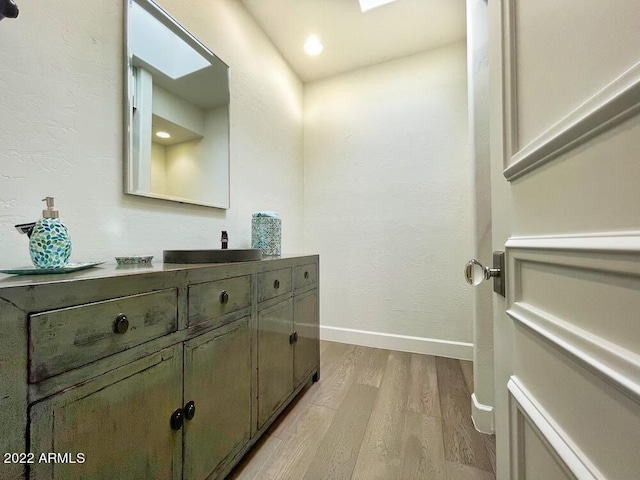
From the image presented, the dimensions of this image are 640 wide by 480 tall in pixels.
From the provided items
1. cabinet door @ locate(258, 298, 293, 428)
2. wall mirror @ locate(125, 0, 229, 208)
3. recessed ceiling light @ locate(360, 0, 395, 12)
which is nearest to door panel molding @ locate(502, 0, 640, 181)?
cabinet door @ locate(258, 298, 293, 428)

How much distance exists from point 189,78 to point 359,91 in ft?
5.13

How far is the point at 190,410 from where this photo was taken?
2.70 feet

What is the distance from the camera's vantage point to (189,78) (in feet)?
4.61

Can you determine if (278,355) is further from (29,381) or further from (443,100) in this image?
(443,100)

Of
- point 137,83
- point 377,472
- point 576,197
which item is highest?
point 137,83

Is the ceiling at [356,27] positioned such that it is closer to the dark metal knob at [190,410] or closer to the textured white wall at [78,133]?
the textured white wall at [78,133]

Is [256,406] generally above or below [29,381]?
below

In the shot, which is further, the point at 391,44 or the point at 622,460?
the point at 391,44

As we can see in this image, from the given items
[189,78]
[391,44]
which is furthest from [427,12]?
[189,78]

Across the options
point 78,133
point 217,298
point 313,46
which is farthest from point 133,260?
point 313,46

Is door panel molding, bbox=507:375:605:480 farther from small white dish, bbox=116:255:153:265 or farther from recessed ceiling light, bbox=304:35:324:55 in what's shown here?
recessed ceiling light, bbox=304:35:324:55

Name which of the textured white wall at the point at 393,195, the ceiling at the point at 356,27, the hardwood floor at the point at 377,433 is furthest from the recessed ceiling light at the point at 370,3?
the hardwood floor at the point at 377,433

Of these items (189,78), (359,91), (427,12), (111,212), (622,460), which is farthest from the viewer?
(359,91)

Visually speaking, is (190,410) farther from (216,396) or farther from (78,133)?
(78,133)
